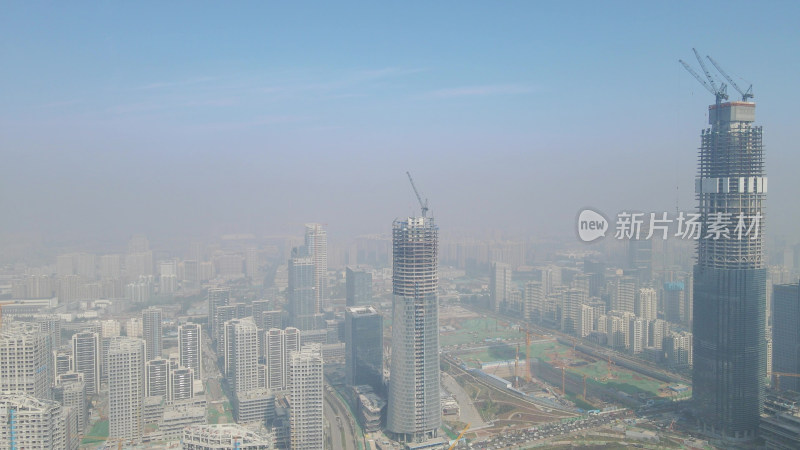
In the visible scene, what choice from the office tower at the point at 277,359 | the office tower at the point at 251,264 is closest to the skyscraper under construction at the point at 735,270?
the office tower at the point at 277,359

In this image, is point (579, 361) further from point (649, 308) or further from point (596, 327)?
point (649, 308)

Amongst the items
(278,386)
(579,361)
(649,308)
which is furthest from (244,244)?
(649,308)

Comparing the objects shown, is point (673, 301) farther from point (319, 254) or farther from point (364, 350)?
point (319, 254)

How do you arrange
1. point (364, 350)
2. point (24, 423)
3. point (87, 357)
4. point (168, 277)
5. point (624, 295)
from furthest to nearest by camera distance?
1. point (168, 277)
2. point (624, 295)
3. point (87, 357)
4. point (364, 350)
5. point (24, 423)

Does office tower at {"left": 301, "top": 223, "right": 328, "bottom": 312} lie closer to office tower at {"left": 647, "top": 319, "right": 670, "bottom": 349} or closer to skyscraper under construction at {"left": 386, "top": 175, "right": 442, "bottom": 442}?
skyscraper under construction at {"left": 386, "top": 175, "right": 442, "bottom": 442}

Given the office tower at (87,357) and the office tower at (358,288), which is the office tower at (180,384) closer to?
the office tower at (87,357)

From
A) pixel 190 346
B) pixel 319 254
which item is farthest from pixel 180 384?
pixel 319 254
